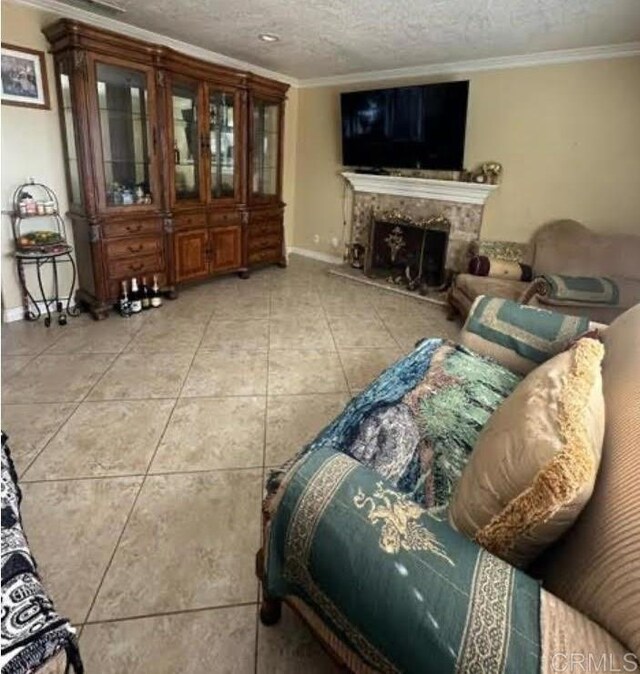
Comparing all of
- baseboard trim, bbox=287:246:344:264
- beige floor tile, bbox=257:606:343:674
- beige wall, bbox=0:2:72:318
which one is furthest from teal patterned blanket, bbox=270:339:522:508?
baseboard trim, bbox=287:246:344:264

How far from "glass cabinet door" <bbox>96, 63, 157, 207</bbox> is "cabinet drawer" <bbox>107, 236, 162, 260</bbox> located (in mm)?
292

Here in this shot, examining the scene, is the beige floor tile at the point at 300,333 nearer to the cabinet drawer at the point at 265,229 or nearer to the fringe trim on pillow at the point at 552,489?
the cabinet drawer at the point at 265,229

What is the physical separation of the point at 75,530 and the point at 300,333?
2151 mm

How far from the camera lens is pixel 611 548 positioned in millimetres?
706

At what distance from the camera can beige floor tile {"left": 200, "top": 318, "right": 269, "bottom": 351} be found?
10.4 feet

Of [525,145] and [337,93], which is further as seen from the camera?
[337,93]

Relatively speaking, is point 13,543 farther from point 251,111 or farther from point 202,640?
point 251,111

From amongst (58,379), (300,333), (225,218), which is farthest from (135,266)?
(300,333)

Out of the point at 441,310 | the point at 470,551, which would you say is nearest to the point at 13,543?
the point at 470,551

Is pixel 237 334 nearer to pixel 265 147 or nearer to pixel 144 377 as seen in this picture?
pixel 144 377

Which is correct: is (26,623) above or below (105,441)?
above

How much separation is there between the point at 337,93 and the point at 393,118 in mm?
1061

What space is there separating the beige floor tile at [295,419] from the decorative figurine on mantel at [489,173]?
9.35 feet

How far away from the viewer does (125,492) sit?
1.77 metres
